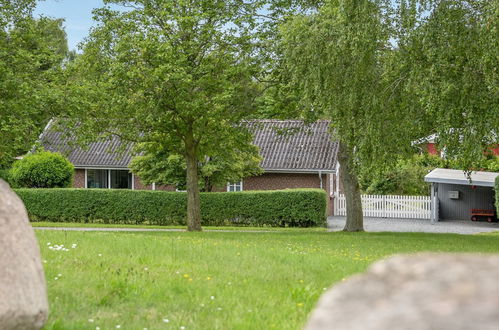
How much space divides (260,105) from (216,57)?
284cm

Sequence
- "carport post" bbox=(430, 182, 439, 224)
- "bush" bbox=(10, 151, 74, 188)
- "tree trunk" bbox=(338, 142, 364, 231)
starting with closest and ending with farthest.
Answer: "tree trunk" bbox=(338, 142, 364, 231), "bush" bbox=(10, 151, 74, 188), "carport post" bbox=(430, 182, 439, 224)

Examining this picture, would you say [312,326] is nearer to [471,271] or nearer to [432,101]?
[471,271]

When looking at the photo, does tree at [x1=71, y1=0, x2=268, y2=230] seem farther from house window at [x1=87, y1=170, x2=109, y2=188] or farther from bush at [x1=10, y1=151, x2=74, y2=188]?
house window at [x1=87, y1=170, x2=109, y2=188]

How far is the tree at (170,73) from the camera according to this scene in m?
25.0

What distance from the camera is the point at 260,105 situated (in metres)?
27.9

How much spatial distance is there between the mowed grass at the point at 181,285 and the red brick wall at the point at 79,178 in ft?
109

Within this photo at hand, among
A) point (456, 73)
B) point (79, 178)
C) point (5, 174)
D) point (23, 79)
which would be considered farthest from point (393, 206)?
point (456, 73)

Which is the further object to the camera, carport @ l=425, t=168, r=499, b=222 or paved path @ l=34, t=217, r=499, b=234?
carport @ l=425, t=168, r=499, b=222

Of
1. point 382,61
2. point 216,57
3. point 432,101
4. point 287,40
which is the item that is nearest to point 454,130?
point 432,101

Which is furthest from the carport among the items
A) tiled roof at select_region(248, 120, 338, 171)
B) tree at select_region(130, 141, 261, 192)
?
tree at select_region(130, 141, 261, 192)

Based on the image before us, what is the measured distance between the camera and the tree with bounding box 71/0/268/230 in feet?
82.0

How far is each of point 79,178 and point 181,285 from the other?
1519 inches

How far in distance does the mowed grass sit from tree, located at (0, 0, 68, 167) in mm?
11064

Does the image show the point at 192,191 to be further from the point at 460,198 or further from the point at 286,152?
the point at 460,198
